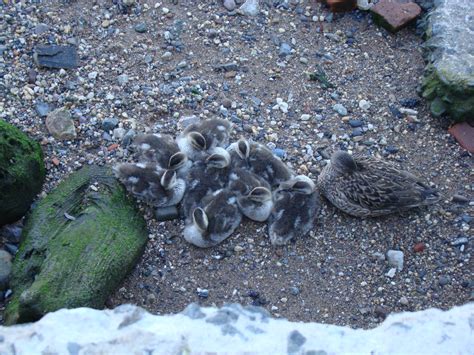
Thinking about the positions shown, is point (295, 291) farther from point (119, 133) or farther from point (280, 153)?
point (119, 133)

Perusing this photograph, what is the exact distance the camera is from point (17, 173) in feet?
16.4

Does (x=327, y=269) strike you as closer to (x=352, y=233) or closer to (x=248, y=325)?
(x=352, y=233)

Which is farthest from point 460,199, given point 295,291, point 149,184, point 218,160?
point 149,184

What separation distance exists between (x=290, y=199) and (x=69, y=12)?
3343mm

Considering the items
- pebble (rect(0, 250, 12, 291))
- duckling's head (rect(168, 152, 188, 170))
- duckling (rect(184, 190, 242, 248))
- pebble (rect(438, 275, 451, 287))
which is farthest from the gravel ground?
pebble (rect(0, 250, 12, 291))

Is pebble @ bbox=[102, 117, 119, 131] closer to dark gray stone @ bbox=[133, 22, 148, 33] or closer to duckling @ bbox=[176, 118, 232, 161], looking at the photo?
duckling @ bbox=[176, 118, 232, 161]

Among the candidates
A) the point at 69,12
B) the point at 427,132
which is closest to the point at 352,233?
the point at 427,132

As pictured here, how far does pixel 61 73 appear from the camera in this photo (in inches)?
244

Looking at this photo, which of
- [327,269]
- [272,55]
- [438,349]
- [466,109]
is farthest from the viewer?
[272,55]

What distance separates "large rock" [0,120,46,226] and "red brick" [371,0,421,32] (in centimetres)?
384

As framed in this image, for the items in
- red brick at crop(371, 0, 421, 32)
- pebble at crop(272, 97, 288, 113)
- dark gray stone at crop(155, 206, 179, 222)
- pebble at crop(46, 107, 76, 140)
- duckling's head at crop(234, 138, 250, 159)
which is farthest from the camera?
red brick at crop(371, 0, 421, 32)

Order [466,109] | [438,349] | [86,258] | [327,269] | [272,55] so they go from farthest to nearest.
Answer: [272,55] → [466,109] → [327,269] → [86,258] → [438,349]

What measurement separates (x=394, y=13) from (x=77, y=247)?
4.19 m

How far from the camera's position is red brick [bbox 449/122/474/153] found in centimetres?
586
